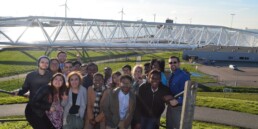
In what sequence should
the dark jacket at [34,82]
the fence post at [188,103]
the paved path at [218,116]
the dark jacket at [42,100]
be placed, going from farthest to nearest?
the paved path at [218,116] < the dark jacket at [34,82] < the dark jacket at [42,100] < the fence post at [188,103]

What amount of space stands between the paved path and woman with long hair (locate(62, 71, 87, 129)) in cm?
762

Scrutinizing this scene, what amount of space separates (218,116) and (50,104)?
360 inches

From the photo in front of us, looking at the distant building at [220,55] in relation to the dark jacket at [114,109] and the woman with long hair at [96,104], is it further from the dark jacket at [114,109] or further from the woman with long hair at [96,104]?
the woman with long hair at [96,104]

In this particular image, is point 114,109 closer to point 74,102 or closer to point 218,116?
point 74,102

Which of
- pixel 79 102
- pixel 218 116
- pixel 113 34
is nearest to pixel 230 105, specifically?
pixel 218 116

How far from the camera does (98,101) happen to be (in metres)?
6.60

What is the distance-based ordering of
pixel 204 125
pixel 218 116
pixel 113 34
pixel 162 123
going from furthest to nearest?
1. pixel 113 34
2. pixel 218 116
3. pixel 204 125
4. pixel 162 123

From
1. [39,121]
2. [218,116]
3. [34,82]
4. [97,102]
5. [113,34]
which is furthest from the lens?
[113,34]

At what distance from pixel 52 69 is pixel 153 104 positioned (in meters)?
2.47

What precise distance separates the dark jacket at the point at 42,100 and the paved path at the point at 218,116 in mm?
7816

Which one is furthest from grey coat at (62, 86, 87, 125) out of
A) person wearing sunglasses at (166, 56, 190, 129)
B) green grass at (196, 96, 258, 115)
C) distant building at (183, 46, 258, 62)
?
distant building at (183, 46, 258, 62)

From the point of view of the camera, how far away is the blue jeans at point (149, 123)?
689 cm

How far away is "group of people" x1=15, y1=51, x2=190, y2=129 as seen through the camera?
6297mm

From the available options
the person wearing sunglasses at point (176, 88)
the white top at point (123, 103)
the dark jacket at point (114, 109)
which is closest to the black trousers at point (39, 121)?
the dark jacket at point (114, 109)
